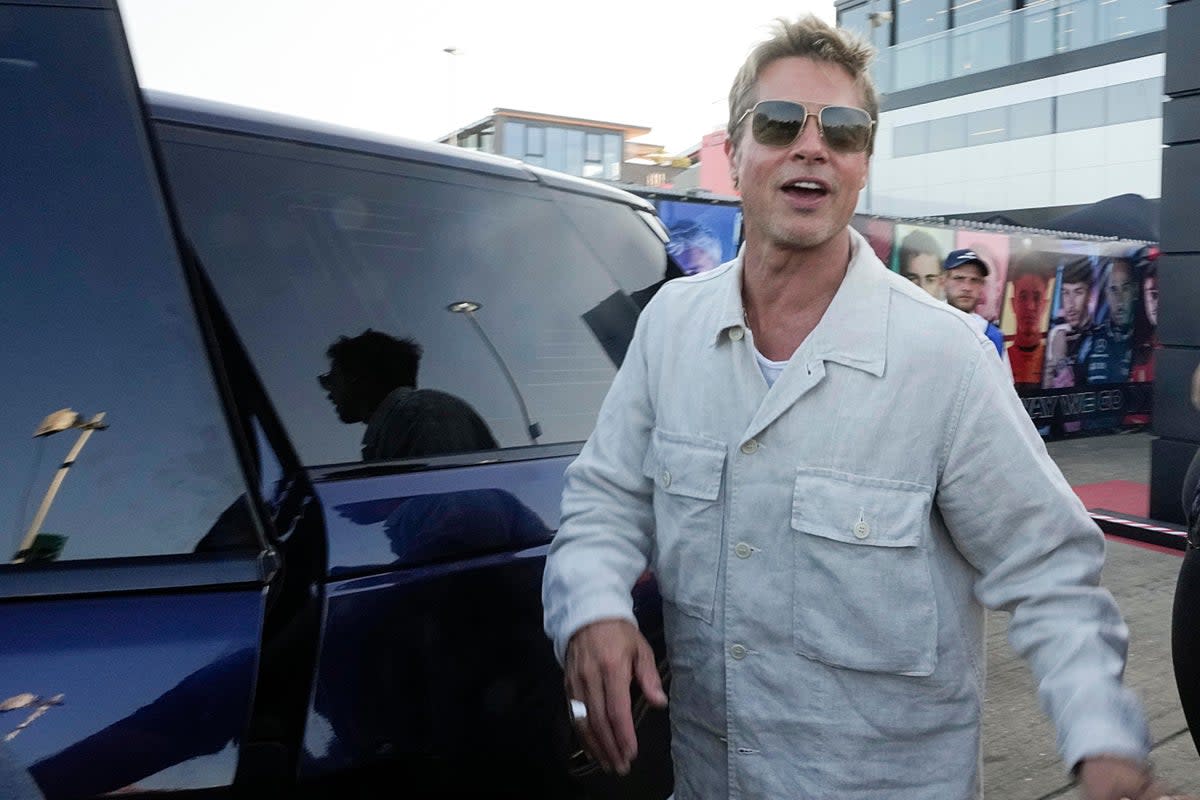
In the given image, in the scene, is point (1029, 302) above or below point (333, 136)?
above

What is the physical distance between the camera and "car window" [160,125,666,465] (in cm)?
167

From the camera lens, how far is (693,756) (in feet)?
5.33

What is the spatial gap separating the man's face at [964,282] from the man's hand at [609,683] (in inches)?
218

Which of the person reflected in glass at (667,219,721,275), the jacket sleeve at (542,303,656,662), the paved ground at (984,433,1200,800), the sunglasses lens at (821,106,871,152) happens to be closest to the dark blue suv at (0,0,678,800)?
the jacket sleeve at (542,303,656,662)

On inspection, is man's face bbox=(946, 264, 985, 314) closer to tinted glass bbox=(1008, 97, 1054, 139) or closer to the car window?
the car window

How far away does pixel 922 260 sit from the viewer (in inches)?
487

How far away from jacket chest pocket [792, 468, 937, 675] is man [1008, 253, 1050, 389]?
41.5 ft

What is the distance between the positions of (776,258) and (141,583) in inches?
40.0

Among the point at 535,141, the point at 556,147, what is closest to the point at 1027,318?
the point at 535,141

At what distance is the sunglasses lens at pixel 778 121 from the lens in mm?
1604

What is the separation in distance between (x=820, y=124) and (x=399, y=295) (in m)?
0.80

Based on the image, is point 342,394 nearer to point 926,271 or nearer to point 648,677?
point 648,677

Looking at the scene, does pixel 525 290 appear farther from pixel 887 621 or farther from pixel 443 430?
pixel 887 621

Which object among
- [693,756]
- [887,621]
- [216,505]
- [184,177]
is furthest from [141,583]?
[887,621]
